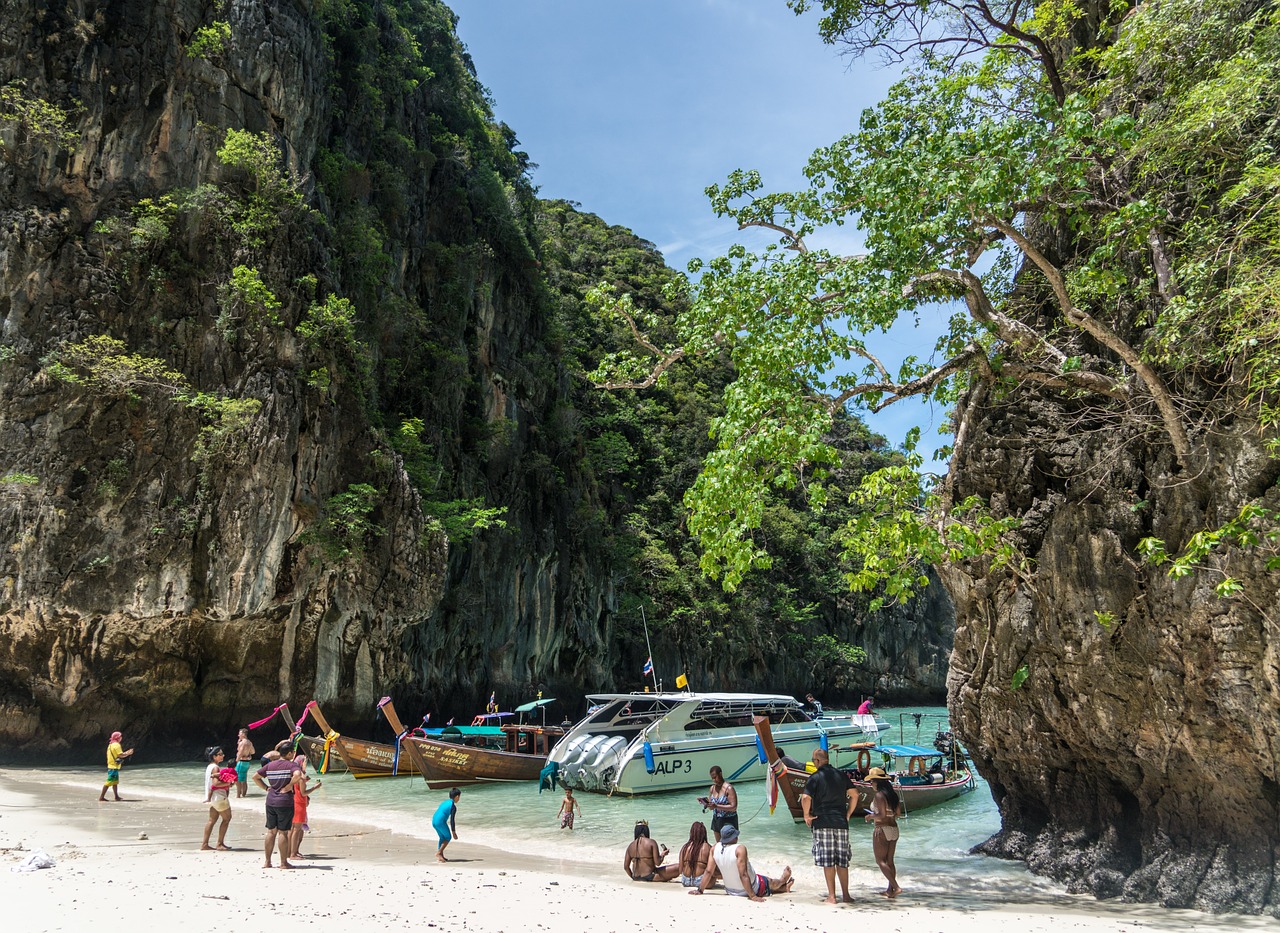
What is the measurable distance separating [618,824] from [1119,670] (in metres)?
8.25

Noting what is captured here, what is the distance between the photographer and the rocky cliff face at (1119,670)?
674cm

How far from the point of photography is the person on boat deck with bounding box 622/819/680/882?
8.15 m

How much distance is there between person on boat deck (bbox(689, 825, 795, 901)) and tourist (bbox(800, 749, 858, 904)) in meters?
0.63

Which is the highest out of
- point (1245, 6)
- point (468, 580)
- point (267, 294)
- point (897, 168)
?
point (267, 294)

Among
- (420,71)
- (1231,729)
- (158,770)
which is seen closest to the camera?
(1231,729)

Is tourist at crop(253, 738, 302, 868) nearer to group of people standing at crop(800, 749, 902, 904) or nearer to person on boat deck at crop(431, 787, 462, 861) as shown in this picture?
person on boat deck at crop(431, 787, 462, 861)

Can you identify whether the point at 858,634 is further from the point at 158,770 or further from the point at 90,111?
the point at 90,111

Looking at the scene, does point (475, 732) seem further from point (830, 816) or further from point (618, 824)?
point (830, 816)

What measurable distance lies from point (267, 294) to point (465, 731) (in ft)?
38.4

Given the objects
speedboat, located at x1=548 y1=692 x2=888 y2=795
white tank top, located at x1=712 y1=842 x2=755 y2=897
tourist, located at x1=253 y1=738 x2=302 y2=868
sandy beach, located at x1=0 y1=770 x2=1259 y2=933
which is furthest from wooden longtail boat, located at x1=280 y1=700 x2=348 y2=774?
white tank top, located at x1=712 y1=842 x2=755 y2=897

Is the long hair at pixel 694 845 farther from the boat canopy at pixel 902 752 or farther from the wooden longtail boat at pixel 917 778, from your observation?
the boat canopy at pixel 902 752

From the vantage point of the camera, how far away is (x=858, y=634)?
147 ft

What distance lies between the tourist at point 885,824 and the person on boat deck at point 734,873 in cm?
112

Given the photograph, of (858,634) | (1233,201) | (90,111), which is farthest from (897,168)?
(858,634)
